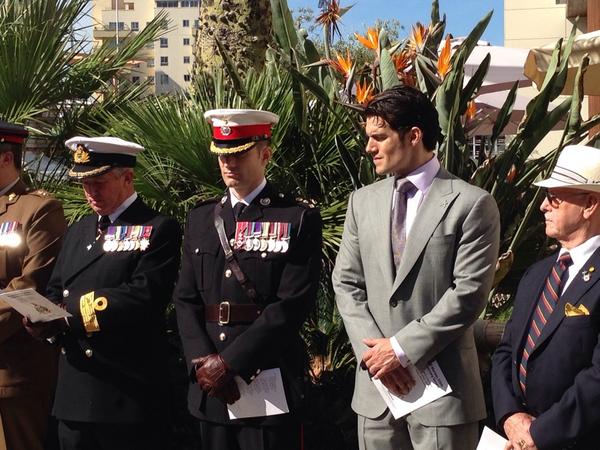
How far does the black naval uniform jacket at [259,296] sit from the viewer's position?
3.64 metres

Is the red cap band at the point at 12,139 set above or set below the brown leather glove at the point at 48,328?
above

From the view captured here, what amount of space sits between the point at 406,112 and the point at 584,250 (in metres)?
0.82

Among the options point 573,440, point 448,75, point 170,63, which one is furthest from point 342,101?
point 170,63

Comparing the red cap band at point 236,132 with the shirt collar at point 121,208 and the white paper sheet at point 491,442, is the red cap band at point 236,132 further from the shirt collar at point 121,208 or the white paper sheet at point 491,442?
the white paper sheet at point 491,442

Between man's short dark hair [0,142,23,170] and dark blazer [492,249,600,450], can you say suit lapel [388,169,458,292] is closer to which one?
dark blazer [492,249,600,450]

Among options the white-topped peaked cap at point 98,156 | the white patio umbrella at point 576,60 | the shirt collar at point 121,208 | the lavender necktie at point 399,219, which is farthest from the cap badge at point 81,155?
the white patio umbrella at point 576,60

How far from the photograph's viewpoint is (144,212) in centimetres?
427

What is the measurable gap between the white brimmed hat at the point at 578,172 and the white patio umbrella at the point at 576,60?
132 inches

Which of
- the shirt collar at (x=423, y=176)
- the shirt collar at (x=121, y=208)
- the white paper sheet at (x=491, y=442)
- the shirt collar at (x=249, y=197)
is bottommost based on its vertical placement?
the white paper sheet at (x=491, y=442)

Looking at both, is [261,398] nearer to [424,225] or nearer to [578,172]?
[424,225]

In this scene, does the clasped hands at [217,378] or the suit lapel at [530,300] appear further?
the clasped hands at [217,378]

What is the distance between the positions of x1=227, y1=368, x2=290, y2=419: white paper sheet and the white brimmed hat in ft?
4.29

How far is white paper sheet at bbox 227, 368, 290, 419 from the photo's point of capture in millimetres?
3666

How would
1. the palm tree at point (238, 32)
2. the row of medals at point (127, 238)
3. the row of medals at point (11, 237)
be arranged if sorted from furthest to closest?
the palm tree at point (238, 32)
the row of medals at point (11, 237)
the row of medals at point (127, 238)
